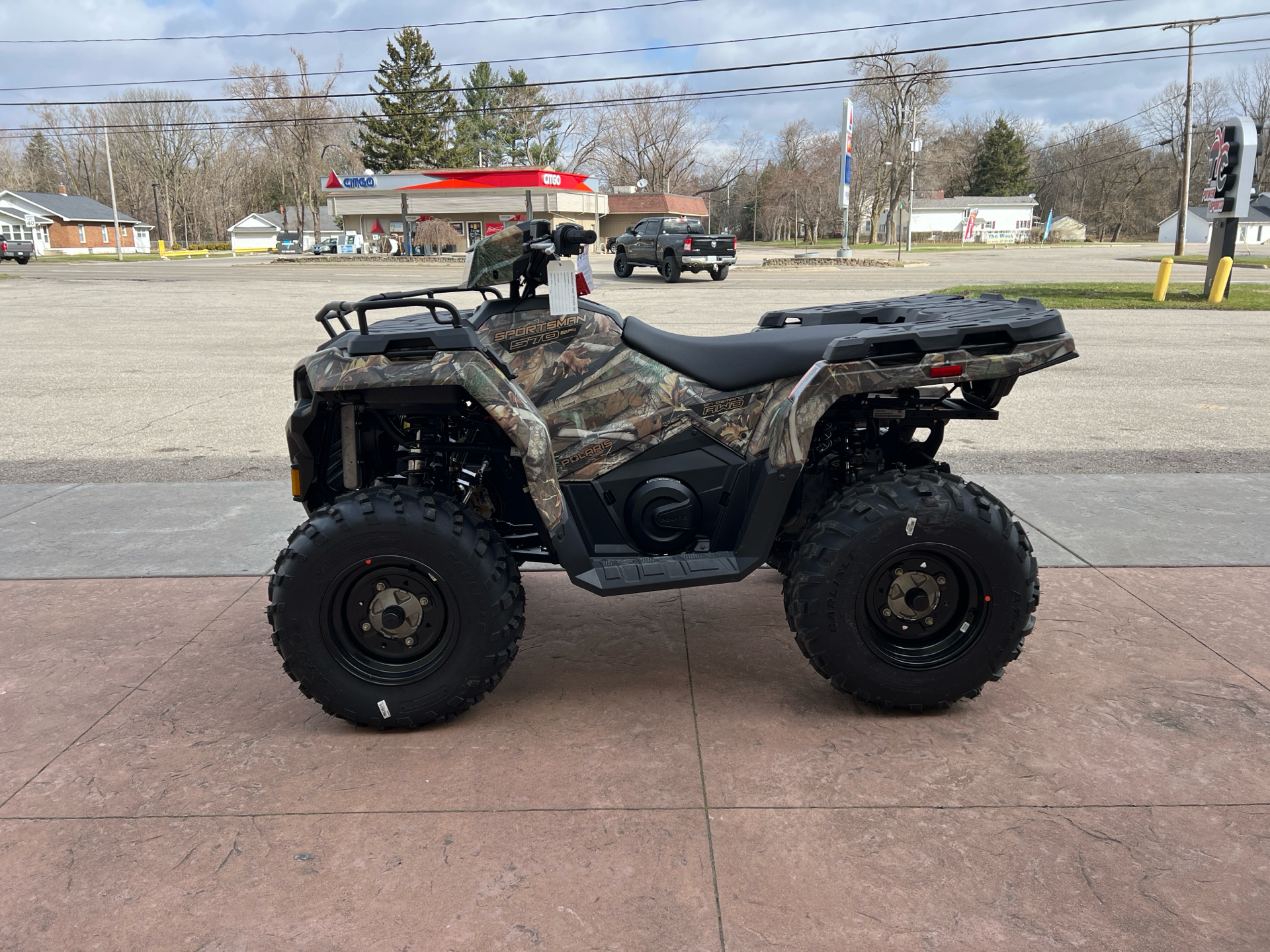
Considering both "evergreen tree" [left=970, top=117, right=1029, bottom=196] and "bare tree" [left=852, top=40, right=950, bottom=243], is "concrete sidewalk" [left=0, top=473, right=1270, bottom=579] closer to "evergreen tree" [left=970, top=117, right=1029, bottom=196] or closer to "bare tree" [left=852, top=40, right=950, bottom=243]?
"bare tree" [left=852, top=40, right=950, bottom=243]

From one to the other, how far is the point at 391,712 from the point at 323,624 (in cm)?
36

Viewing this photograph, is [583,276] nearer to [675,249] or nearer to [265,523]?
[265,523]

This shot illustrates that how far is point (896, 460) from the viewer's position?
3582mm

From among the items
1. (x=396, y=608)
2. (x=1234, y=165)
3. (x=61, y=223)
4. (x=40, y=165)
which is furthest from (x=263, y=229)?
(x=396, y=608)

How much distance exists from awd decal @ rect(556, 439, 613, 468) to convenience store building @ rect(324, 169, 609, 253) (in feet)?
157

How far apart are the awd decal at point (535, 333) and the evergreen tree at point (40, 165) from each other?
118m

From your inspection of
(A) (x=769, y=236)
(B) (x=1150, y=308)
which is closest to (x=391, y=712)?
(B) (x=1150, y=308)

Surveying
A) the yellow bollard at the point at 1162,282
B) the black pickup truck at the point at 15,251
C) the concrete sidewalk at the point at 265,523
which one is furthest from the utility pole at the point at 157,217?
the concrete sidewalk at the point at 265,523

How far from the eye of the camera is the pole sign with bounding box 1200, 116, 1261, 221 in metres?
15.9

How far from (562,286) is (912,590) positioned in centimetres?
152

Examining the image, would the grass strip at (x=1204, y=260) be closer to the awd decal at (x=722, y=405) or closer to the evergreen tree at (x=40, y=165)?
the awd decal at (x=722, y=405)

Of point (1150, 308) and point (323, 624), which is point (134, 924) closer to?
point (323, 624)

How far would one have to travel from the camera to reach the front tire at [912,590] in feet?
9.89

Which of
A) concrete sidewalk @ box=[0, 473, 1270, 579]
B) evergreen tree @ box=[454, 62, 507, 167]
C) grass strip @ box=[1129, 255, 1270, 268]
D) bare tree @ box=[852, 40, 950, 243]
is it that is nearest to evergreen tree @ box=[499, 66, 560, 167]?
evergreen tree @ box=[454, 62, 507, 167]
